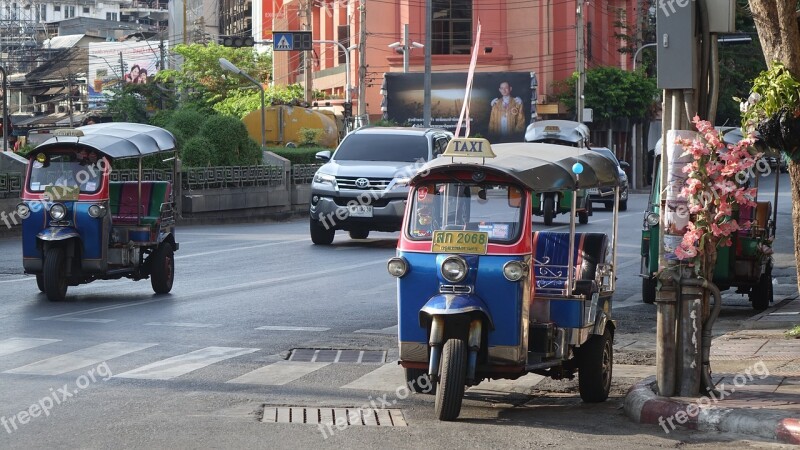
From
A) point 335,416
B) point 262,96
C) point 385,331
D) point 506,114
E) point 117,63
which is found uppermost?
point 117,63

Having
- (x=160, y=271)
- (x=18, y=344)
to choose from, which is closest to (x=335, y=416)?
(x=18, y=344)

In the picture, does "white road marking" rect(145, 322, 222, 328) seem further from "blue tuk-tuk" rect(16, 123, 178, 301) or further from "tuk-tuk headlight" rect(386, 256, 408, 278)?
"tuk-tuk headlight" rect(386, 256, 408, 278)

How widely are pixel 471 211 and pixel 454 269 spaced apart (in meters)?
0.55

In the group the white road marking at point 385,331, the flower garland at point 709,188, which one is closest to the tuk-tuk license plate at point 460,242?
the flower garland at point 709,188

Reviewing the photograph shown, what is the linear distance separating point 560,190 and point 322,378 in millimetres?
2644

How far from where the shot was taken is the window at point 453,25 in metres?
62.9

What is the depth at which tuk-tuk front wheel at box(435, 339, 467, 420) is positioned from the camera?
29.1ft

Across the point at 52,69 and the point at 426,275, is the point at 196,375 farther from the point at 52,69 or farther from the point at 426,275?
the point at 52,69

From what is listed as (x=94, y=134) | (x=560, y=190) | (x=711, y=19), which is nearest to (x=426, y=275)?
(x=560, y=190)

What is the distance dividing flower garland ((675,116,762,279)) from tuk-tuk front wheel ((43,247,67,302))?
8752mm

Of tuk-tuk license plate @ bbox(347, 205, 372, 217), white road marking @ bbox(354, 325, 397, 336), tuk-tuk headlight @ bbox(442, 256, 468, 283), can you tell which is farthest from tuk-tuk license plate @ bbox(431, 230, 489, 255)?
tuk-tuk license plate @ bbox(347, 205, 372, 217)

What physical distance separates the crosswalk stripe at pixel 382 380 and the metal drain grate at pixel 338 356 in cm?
47

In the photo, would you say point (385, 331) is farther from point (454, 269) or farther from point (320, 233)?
point (320, 233)

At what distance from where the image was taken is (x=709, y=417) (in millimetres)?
8914
